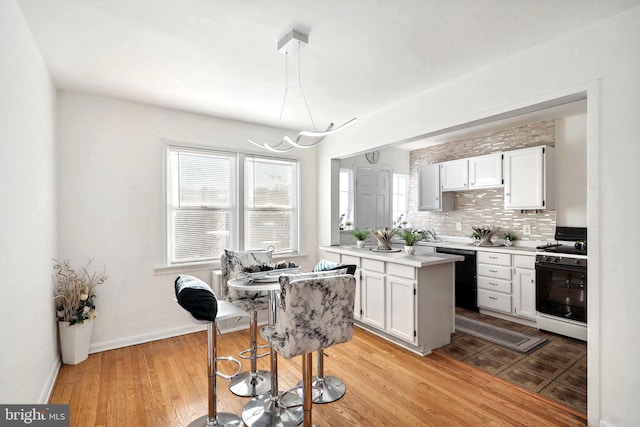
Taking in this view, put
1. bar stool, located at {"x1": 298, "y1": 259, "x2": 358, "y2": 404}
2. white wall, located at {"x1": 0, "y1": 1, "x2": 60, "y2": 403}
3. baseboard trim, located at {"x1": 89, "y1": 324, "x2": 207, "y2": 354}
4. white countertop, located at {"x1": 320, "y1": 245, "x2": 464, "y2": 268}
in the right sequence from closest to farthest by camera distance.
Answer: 1. white wall, located at {"x1": 0, "y1": 1, "x2": 60, "y2": 403}
2. bar stool, located at {"x1": 298, "y1": 259, "x2": 358, "y2": 404}
3. white countertop, located at {"x1": 320, "y1": 245, "x2": 464, "y2": 268}
4. baseboard trim, located at {"x1": 89, "y1": 324, "x2": 207, "y2": 354}

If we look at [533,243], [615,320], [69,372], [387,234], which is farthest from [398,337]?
[69,372]

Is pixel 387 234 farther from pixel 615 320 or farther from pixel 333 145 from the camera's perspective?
pixel 615 320

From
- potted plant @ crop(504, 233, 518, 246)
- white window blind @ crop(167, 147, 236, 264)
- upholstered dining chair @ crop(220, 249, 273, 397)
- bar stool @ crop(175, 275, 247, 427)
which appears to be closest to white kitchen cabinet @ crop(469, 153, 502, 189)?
potted plant @ crop(504, 233, 518, 246)

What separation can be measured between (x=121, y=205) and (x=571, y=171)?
17.8 ft

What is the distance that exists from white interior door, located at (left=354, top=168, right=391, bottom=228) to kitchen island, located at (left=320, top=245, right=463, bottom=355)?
1.67 metres

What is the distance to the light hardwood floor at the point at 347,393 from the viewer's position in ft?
7.48

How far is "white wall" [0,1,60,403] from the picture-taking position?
173 cm

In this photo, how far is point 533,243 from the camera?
4590 millimetres

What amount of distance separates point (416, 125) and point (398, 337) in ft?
7.31

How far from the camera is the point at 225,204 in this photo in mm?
4215

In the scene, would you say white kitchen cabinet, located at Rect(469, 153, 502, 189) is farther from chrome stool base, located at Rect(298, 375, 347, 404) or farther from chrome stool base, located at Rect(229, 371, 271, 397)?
chrome stool base, located at Rect(229, 371, 271, 397)

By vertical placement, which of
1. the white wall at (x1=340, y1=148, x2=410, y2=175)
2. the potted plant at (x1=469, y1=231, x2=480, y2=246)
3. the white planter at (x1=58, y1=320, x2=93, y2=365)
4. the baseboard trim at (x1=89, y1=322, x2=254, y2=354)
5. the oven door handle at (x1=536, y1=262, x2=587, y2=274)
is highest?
the white wall at (x1=340, y1=148, x2=410, y2=175)

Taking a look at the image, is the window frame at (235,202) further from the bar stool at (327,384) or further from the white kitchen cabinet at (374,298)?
the bar stool at (327,384)

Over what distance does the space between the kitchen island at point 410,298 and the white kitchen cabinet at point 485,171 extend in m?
1.87
